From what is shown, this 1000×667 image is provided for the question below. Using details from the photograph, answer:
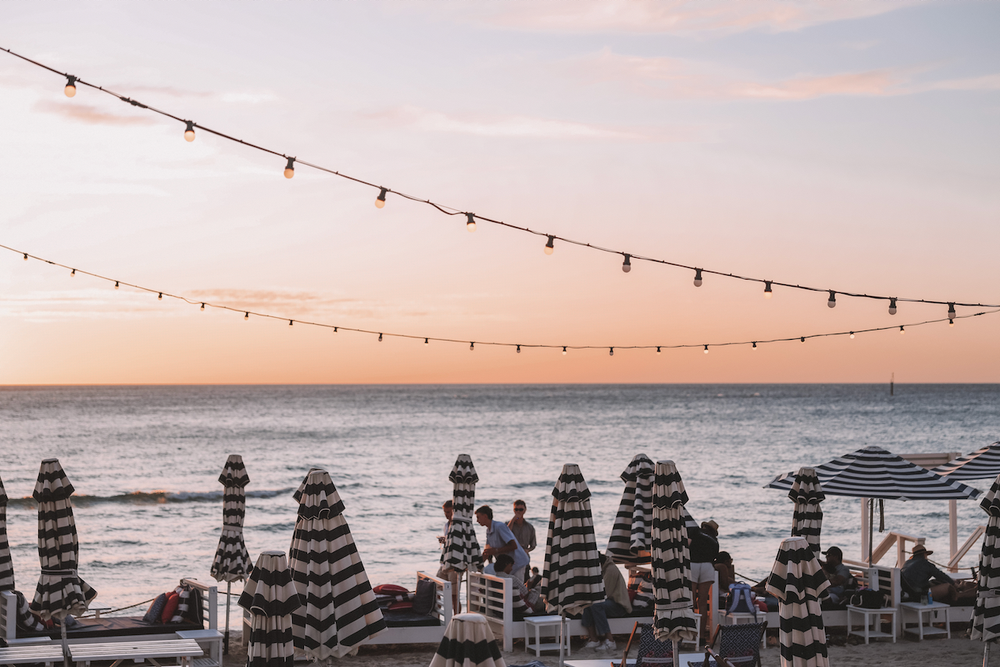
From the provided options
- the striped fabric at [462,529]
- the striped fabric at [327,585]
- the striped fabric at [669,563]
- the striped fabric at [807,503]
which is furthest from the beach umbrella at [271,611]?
the striped fabric at [807,503]

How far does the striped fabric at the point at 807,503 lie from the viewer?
972 cm

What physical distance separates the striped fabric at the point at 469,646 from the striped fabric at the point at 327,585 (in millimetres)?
2704

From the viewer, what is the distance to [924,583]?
10.7 metres

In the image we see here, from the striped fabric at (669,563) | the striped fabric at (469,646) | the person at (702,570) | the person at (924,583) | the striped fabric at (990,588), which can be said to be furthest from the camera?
the person at (924,583)

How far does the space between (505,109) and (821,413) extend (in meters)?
91.7

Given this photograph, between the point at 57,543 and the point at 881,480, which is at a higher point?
the point at 881,480

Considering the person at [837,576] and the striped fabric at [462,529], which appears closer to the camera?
the person at [837,576]

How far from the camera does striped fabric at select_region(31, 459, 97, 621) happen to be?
847cm

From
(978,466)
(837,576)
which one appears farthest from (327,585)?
(978,466)

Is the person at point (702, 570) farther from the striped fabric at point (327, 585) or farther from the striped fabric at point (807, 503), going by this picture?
the striped fabric at point (327, 585)

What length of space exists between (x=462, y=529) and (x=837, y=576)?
4.39 metres

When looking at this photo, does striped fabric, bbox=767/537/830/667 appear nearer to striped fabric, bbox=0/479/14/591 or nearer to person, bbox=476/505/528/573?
person, bbox=476/505/528/573

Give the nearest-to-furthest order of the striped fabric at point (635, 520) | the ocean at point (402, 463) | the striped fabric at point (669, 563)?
the striped fabric at point (669, 563) → the striped fabric at point (635, 520) → the ocean at point (402, 463)

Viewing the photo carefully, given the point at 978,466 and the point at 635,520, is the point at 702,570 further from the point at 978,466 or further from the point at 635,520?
the point at 978,466
